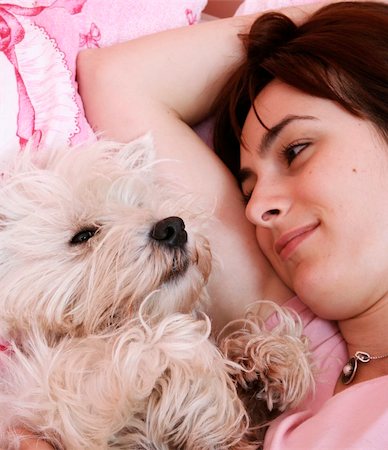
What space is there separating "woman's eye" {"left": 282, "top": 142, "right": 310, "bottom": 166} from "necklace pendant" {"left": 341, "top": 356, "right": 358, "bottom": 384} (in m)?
0.43

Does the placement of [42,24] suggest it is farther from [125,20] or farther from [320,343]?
[320,343]

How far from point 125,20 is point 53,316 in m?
0.88

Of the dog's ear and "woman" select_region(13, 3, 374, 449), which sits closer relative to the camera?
"woman" select_region(13, 3, 374, 449)

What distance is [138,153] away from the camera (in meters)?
1.31

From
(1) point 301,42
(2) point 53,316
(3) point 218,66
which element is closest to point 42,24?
(3) point 218,66

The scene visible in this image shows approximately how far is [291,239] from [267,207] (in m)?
0.09

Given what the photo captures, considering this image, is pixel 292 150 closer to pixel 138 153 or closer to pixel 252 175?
pixel 252 175

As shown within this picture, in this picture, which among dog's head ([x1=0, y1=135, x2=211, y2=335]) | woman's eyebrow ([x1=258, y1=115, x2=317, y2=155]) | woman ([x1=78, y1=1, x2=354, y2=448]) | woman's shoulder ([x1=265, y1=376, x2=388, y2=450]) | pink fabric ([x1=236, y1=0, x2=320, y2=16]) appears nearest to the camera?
woman's shoulder ([x1=265, y1=376, x2=388, y2=450])

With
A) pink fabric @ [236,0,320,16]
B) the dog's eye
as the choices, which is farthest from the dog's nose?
pink fabric @ [236,0,320,16]

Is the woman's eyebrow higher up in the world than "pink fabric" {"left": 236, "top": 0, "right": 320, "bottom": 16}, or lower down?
lower down

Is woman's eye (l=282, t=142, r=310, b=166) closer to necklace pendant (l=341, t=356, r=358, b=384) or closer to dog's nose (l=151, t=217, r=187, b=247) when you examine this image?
dog's nose (l=151, t=217, r=187, b=247)

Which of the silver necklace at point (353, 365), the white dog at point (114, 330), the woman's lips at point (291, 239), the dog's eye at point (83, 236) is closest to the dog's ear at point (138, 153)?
the white dog at point (114, 330)

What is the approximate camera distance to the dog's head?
1.07 meters

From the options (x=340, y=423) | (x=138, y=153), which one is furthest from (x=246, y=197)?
(x=340, y=423)
